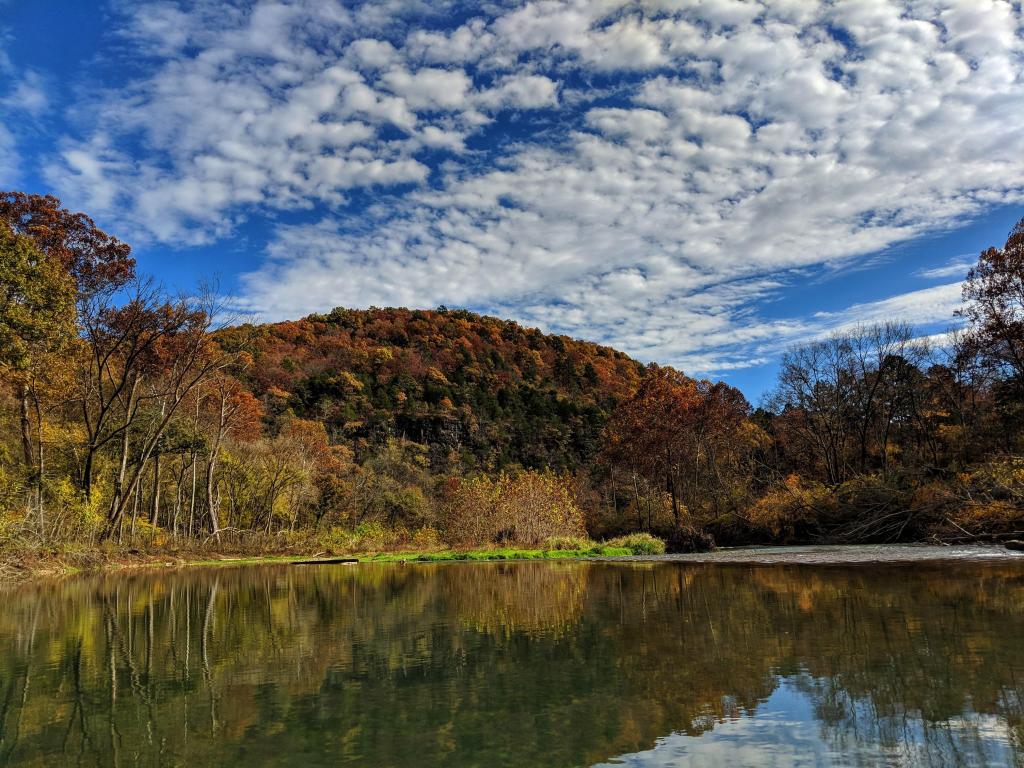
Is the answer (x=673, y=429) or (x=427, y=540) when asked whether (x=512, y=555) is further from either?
(x=673, y=429)

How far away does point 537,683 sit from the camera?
5.20m

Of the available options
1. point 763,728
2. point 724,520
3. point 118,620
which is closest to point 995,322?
point 724,520

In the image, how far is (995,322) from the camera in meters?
26.6

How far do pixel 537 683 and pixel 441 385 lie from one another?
192 ft

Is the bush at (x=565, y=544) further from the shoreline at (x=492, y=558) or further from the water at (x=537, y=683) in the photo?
the water at (x=537, y=683)

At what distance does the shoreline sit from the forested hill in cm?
2438

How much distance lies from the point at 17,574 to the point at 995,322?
34.8 metres

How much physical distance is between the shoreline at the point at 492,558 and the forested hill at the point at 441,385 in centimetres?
2438

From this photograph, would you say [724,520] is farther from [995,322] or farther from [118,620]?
[118,620]

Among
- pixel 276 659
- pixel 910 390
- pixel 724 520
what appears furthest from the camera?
pixel 910 390

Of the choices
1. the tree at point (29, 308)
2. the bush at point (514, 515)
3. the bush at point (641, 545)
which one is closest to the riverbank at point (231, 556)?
the bush at point (641, 545)

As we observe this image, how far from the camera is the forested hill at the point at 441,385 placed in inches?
2185

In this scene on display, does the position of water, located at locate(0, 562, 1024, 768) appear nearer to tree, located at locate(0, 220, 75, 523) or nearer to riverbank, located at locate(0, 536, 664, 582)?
riverbank, located at locate(0, 536, 664, 582)

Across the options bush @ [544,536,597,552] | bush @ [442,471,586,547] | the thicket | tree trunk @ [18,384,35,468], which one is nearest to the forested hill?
the thicket
